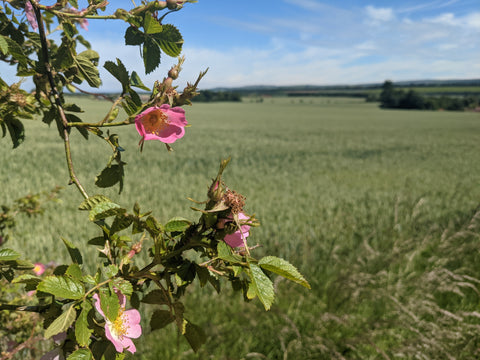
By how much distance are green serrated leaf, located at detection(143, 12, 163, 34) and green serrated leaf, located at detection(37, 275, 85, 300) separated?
1.31 ft

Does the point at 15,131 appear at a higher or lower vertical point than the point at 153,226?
higher

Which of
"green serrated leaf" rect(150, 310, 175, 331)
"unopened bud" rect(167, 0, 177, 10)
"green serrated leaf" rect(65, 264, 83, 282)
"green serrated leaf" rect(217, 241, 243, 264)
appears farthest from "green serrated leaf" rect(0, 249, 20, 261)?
"unopened bud" rect(167, 0, 177, 10)

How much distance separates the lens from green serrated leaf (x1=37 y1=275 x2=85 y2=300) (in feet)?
1.69

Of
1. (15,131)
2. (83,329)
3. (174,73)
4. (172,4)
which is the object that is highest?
(172,4)

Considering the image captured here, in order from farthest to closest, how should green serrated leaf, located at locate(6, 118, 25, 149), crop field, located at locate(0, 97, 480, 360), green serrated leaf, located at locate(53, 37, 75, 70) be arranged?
crop field, located at locate(0, 97, 480, 360), green serrated leaf, located at locate(6, 118, 25, 149), green serrated leaf, located at locate(53, 37, 75, 70)

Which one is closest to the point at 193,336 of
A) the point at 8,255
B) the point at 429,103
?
the point at 8,255

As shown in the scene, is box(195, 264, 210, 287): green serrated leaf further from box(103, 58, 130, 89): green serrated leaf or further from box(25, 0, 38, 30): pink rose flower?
box(25, 0, 38, 30): pink rose flower

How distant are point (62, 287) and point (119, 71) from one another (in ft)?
1.15

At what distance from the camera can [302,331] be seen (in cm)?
231

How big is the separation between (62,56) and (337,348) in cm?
201

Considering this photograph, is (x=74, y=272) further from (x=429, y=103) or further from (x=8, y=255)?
(x=429, y=103)

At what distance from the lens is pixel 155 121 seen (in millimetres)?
615

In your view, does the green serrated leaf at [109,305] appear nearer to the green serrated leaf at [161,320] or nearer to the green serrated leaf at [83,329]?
the green serrated leaf at [83,329]

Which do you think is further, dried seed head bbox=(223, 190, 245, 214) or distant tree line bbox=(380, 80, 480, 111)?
distant tree line bbox=(380, 80, 480, 111)
